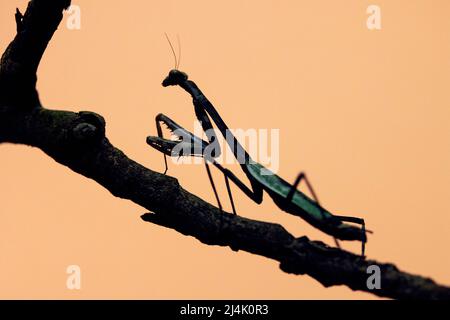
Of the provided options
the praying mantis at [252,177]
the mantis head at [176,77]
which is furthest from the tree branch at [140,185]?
the mantis head at [176,77]

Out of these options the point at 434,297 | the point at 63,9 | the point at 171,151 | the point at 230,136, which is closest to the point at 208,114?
the point at 230,136

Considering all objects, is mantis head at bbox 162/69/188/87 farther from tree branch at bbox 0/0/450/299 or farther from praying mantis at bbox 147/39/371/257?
tree branch at bbox 0/0/450/299

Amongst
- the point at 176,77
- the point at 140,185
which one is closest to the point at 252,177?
the point at 140,185

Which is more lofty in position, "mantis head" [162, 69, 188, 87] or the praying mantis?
"mantis head" [162, 69, 188, 87]

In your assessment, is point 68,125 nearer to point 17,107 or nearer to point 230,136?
point 17,107

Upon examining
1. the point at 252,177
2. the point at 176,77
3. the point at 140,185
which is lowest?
the point at 140,185

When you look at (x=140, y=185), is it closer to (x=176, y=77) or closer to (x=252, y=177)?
(x=252, y=177)

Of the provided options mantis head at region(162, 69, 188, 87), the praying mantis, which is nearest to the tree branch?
the praying mantis
